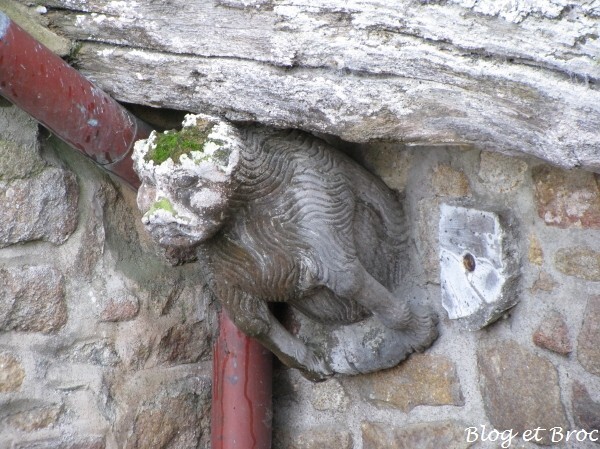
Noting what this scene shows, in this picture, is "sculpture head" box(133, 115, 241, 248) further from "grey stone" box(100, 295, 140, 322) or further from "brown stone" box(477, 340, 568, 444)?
"brown stone" box(477, 340, 568, 444)

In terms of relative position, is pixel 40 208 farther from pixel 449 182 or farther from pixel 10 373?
pixel 449 182

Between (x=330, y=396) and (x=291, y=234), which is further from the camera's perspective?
(x=330, y=396)

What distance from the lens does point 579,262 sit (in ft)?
4.16

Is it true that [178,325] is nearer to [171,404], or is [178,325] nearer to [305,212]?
[171,404]

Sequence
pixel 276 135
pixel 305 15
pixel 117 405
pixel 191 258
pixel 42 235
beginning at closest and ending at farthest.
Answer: pixel 305 15 < pixel 276 135 < pixel 42 235 < pixel 117 405 < pixel 191 258

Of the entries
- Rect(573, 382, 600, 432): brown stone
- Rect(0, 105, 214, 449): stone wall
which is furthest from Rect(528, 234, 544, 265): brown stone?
Rect(0, 105, 214, 449): stone wall

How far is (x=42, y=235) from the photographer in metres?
1.54

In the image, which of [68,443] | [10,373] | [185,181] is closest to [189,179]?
[185,181]

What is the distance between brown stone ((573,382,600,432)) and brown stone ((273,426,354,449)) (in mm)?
622

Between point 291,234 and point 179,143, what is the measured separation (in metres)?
0.27

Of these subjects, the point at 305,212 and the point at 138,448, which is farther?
the point at 138,448

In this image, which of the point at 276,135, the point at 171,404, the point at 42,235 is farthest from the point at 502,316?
the point at 42,235

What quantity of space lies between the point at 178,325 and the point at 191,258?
16 centimetres

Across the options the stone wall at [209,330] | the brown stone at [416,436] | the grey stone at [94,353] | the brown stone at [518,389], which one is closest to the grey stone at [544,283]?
the stone wall at [209,330]
